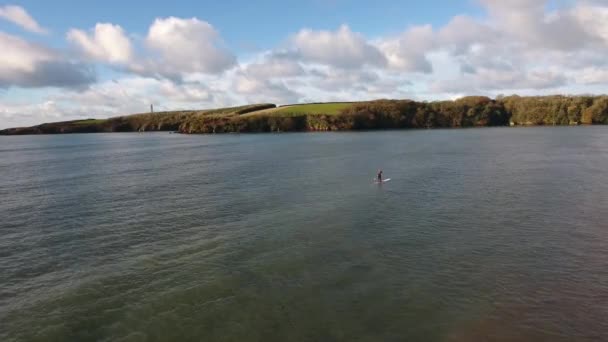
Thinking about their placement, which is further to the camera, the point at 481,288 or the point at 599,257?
the point at 599,257

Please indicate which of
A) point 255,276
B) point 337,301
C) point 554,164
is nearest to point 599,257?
point 337,301

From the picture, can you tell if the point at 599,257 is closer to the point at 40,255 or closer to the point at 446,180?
the point at 446,180

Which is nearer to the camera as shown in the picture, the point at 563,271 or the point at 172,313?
the point at 172,313

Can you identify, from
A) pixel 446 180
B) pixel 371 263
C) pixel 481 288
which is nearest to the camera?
pixel 481 288

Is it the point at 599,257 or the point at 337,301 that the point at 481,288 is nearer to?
the point at 337,301

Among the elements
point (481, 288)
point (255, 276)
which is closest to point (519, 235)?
point (481, 288)

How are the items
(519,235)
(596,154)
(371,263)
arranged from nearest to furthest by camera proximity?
(371,263) → (519,235) → (596,154)
